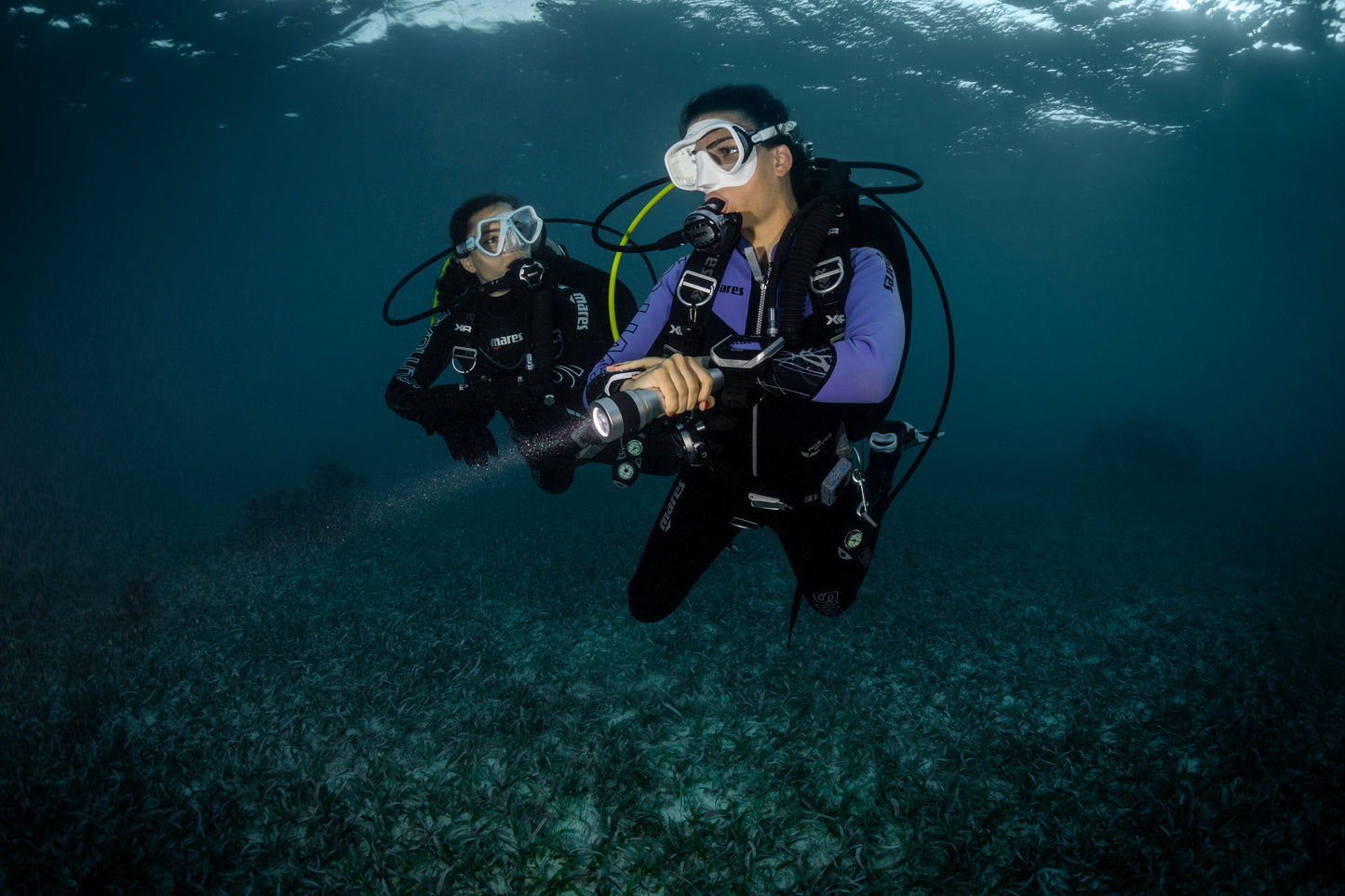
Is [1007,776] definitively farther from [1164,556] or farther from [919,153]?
[919,153]

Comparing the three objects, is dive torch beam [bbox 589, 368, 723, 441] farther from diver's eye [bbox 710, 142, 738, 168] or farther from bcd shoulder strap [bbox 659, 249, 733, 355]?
diver's eye [bbox 710, 142, 738, 168]

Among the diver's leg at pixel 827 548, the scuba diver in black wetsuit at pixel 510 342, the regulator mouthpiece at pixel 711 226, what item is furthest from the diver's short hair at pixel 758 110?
the scuba diver in black wetsuit at pixel 510 342

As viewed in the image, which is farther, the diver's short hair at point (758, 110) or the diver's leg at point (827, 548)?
the diver's leg at point (827, 548)

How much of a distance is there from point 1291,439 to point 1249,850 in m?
55.0

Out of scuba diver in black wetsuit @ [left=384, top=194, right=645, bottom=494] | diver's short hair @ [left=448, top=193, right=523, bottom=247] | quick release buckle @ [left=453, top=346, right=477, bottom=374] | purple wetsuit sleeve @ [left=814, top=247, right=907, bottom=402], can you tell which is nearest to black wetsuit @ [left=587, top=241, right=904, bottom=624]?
purple wetsuit sleeve @ [left=814, top=247, right=907, bottom=402]

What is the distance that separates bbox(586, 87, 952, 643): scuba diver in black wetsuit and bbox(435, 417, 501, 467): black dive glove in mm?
2111

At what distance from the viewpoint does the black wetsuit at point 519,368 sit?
4.83m

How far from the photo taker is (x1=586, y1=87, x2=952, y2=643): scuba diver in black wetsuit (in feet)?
7.25

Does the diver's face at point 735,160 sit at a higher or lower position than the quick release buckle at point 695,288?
higher

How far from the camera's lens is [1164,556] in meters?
9.54

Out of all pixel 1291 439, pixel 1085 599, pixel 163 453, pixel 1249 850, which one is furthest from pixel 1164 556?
pixel 163 453

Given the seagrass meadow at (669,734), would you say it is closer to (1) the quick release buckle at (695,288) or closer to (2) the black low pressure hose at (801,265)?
(2) the black low pressure hose at (801,265)

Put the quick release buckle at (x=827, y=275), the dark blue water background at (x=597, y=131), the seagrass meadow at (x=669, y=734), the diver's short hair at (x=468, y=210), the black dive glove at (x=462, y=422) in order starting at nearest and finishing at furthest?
the quick release buckle at (x=827, y=275)
the seagrass meadow at (x=669, y=734)
the black dive glove at (x=462, y=422)
the diver's short hair at (x=468, y=210)
the dark blue water background at (x=597, y=131)

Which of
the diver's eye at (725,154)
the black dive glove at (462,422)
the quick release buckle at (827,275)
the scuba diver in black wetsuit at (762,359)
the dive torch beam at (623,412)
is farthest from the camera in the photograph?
the black dive glove at (462,422)
